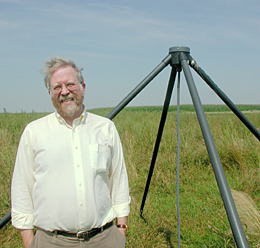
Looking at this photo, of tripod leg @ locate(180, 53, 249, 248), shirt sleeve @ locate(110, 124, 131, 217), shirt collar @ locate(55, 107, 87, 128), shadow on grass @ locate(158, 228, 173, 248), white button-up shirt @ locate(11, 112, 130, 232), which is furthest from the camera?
shadow on grass @ locate(158, 228, 173, 248)

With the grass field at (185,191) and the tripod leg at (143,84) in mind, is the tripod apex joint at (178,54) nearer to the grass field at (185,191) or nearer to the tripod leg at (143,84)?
the tripod leg at (143,84)

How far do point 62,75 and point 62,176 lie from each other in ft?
2.04

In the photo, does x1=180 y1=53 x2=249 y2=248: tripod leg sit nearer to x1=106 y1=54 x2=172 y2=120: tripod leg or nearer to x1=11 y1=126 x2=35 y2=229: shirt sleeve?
x1=106 y1=54 x2=172 y2=120: tripod leg

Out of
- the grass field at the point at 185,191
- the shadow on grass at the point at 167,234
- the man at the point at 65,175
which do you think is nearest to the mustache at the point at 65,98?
the man at the point at 65,175

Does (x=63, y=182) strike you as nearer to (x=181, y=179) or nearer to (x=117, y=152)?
(x=117, y=152)

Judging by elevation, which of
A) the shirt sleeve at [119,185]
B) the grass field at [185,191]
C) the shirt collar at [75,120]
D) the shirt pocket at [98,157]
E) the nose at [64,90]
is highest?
the nose at [64,90]

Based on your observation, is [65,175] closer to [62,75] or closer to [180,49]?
[62,75]

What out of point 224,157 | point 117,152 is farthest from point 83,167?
point 224,157

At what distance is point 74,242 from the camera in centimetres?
185

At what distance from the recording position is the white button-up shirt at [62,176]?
1.80m

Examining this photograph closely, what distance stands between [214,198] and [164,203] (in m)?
0.75

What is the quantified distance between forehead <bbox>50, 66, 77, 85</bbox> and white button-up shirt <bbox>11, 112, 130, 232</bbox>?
22cm

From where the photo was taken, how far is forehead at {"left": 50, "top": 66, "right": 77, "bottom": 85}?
189 cm

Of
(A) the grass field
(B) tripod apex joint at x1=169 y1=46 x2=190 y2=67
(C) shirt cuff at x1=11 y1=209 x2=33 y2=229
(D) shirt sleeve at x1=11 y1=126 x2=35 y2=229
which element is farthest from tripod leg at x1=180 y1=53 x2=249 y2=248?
(A) the grass field
